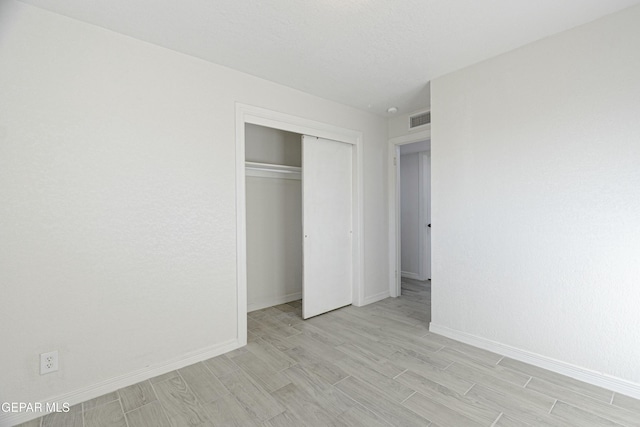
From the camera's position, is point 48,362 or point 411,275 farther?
point 411,275

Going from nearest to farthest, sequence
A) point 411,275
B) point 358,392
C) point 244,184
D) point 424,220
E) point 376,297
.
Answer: point 358,392 < point 244,184 < point 376,297 < point 424,220 < point 411,275

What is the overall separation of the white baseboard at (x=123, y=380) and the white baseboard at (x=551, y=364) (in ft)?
6.90

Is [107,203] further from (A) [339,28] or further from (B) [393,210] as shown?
(B) [393,210]

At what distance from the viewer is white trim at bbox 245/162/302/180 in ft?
11.7

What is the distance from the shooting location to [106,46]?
2.04 metres

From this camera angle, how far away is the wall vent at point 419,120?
11.8 ft

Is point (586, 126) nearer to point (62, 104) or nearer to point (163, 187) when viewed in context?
point (163, 187)

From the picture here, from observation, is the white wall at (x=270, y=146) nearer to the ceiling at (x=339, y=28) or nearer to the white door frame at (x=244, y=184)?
the white door frame at (x=244, y=184)

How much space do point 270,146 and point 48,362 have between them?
9.52 feet

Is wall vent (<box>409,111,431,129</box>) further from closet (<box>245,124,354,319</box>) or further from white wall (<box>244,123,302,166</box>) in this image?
white wall (<box>244,123,302,166</box>)

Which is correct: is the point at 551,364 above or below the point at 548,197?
below

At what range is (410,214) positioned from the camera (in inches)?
212

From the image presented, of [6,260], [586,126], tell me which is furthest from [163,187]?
[586,126]

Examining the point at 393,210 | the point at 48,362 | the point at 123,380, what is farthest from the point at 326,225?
the point at 48,362
